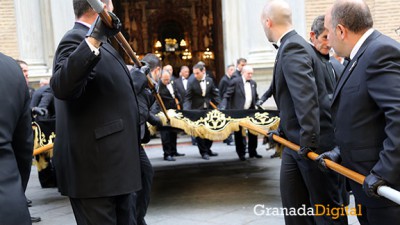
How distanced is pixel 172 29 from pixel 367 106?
854 inches

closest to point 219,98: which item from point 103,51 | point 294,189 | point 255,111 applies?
point 255,111

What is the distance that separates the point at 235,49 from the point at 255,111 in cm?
670

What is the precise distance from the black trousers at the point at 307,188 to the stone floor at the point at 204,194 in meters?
1.39

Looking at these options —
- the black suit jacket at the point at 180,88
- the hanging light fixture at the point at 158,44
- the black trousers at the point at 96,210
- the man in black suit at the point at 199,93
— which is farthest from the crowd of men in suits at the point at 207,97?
the hanging light fixture at the point at 158,44

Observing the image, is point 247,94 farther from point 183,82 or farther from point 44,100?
point 44,100

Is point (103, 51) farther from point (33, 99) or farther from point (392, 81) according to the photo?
point (33, 99)

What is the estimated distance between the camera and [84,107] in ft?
9.13

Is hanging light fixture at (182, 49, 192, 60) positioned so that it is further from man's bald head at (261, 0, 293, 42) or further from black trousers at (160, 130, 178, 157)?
man's bald head at (261, 0, 293, 42)

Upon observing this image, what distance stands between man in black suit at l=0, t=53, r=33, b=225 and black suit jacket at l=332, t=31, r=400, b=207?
182cm

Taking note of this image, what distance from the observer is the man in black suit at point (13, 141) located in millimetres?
2152

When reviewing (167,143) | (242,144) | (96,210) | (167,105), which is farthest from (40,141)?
(242,144)

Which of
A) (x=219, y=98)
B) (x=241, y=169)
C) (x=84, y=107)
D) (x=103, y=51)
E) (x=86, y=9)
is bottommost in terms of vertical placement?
(x=241, y=169)

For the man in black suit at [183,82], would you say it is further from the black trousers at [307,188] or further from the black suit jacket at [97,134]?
the black suit jacket at [97,134]

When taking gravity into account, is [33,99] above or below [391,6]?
below
